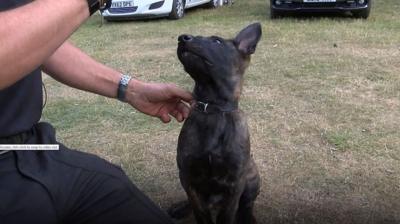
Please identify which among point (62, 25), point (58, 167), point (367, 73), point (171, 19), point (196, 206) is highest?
point (62, 25)

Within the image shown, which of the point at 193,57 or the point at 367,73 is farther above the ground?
the point at 193,57

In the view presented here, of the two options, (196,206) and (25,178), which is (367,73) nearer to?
(196,206)

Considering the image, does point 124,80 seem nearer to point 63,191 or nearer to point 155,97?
point 155,97

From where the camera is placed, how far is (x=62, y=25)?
5.11 ft

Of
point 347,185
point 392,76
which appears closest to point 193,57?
point 347,185

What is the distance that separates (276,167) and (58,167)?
97.8 inches

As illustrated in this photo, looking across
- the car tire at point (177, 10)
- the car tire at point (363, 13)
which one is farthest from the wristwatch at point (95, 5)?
the car tire at point (177, 10)

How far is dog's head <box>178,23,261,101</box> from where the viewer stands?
2.75m

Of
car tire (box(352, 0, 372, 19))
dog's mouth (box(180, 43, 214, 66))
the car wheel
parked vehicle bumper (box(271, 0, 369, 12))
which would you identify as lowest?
the car wheel

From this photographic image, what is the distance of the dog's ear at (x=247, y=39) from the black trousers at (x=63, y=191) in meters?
1.04

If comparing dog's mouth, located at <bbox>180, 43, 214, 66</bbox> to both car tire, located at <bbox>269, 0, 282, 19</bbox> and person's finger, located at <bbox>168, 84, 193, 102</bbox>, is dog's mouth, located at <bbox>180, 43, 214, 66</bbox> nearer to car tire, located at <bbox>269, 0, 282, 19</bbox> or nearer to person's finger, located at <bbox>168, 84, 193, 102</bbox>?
person's finger, located at <bbox>168, 84, 193, 102</bbox>

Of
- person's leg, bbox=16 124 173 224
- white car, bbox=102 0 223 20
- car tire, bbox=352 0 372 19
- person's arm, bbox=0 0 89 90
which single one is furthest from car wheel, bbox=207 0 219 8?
person's arm, bbox=0 0 89 90

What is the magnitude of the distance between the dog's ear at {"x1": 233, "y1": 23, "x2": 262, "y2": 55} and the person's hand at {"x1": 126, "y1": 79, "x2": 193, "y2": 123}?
0.41 metres

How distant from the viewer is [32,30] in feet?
4.99
